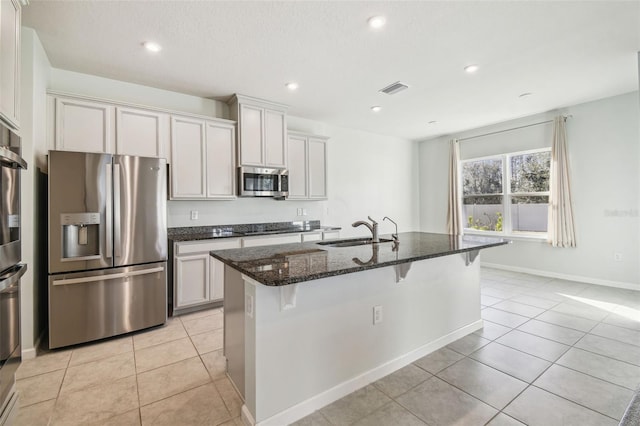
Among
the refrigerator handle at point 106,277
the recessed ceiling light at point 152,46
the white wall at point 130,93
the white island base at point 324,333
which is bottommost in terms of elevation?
the white island base at point 324,333

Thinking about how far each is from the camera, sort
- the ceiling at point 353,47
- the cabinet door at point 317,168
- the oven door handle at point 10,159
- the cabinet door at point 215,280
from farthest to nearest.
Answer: the cabinet door at point 317,168 → the cabinet door at point 215,280 → the ceiling at point 353,47 → the oven door handle at point 10,159

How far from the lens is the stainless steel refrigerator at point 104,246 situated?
2.47 m

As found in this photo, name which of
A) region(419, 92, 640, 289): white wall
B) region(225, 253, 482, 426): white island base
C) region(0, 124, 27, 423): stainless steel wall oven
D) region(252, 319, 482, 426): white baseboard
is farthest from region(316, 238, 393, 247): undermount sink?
region(419, 92, 640, 289): white wall

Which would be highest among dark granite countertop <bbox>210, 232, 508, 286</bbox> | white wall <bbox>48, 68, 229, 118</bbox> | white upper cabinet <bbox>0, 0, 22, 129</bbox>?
white wall <bbox>48, 68, 229, 118</bbox>

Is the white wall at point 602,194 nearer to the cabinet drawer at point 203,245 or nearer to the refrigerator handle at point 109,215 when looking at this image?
the cabinet drawer at point 203,245

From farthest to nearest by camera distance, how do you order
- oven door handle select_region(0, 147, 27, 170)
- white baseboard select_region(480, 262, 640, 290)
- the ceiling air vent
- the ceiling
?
white baseboard select_region(480, 262, 640, 290)
the ceiling air vent
the ceiling
oven door handle select_region(0, 147, 27, 170)

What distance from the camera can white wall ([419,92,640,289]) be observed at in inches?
157

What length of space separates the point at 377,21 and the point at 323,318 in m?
2.30

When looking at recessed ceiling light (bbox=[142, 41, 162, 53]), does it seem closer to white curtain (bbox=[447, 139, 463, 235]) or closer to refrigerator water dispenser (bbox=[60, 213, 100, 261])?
refrigerator water dispenser (bbox=[60, 213, 100, 261])

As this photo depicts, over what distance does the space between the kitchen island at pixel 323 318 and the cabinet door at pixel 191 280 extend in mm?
1457

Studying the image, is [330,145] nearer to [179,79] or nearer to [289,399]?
[179,79]

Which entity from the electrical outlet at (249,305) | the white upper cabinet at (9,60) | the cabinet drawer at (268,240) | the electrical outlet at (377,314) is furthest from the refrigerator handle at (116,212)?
the electrical outlet at (377,314)

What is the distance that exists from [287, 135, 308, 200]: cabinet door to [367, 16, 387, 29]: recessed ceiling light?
2.31 m

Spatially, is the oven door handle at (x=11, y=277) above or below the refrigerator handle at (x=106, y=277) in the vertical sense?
above
